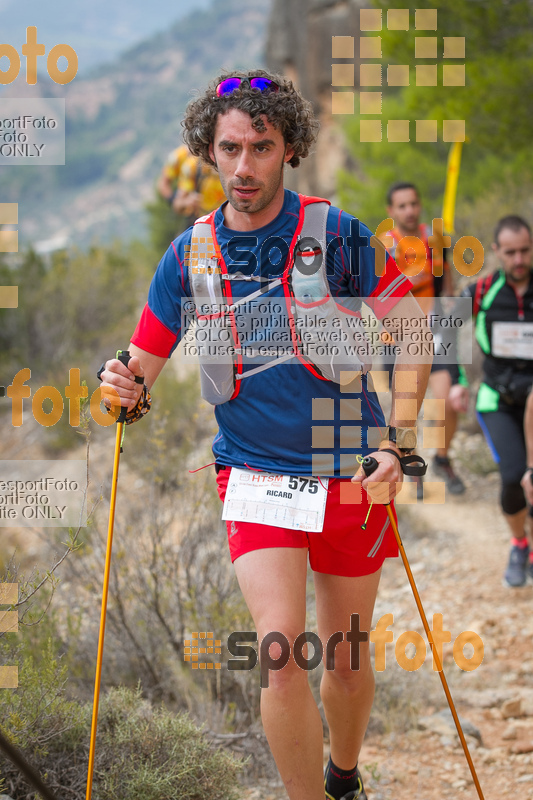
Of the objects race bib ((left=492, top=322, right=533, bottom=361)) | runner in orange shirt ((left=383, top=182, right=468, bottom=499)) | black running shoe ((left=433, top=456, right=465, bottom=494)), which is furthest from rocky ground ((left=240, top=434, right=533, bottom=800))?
race bib ((left=492, top=322, right=533, bottom=361))

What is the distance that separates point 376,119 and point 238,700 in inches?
492

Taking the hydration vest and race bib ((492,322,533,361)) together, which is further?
race bib ((492,322,533,361))

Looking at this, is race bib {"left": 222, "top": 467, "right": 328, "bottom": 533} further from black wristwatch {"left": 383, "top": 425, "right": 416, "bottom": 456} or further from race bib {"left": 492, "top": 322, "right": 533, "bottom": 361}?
race bib {"left": 492, "top": 322, "right": 533, "bottom": 361}

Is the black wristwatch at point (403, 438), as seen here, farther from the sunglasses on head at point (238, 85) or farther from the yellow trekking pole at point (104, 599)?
the sunglasses on head at point (238, 85)

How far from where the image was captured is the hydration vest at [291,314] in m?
2.39

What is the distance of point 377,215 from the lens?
12984 millimetres

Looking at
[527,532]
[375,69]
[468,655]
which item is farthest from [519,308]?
[375,69]

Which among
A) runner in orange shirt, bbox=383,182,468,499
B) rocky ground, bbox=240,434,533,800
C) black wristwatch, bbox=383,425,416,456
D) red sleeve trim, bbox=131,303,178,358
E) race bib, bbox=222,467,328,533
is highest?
runner in orange shirt, bbox=383,182,468,499

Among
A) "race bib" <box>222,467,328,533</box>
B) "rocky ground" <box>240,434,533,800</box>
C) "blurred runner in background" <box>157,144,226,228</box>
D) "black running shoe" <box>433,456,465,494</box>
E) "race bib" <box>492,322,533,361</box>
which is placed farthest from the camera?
"blurred runner in background" <box>157,144,226,228</box>

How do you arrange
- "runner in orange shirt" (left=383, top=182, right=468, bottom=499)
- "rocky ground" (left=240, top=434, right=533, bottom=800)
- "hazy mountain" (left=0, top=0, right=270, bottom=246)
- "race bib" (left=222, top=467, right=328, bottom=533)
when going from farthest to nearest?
"hazy mountain" (left=0, top=0, right=270, bottom=246) → "runner in orange shirt" (left=383, top=182, right=468, bottom=499) → "rocky ground" (left=240, top=434, right=533, bottom=800) → "race bib" (left=222, top=467, right=328, bottom=533)

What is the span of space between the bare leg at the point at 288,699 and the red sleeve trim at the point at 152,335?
2.65 ft

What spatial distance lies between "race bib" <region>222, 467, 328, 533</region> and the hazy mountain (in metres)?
94.6

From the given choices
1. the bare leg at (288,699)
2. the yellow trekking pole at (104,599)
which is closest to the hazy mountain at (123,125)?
the yellow trekking pole at (104,599)

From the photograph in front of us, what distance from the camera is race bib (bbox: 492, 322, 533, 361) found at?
14.9ft
